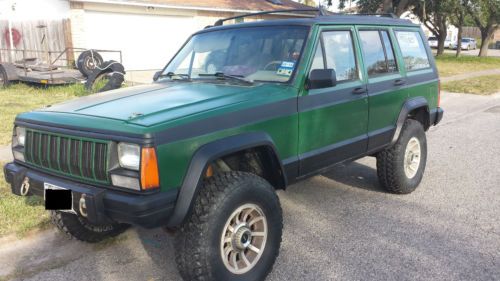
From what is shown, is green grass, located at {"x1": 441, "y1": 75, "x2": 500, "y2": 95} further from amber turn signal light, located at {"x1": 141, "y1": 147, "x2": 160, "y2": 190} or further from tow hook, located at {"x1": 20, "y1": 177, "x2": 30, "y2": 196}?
tow hook, located at {"x1": 20, "y1": 177, "x2": 30, "y2": 196}

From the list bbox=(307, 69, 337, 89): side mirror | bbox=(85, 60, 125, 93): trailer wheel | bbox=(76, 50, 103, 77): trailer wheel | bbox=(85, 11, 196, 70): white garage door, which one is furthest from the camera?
bbox=(85, 11, 196, 70): white garage door

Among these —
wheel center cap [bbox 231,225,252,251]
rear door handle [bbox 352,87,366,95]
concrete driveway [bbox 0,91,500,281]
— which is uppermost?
rear door handle [bbox 352,87,366,95]

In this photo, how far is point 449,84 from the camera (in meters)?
15.8

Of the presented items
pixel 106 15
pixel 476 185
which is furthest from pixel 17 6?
pixel 476 185

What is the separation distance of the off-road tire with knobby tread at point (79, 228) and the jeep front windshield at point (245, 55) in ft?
5.01

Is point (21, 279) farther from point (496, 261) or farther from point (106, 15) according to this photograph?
point (106, 15)

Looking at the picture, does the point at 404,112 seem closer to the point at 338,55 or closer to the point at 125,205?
the point at 338,55

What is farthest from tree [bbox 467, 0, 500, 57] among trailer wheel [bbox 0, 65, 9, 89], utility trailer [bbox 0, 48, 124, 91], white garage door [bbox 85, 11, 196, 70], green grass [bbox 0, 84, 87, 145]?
trailer wheel [bbox 0, 65, 9, 89]

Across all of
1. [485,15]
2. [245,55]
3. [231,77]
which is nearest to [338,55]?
[245,55]

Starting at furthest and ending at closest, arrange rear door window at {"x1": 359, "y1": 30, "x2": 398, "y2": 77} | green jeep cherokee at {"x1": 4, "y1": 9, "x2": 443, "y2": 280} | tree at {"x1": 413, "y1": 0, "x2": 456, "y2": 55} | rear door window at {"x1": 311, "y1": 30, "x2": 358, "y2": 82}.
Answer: tree at {"x1": 413, "y1": 0, "x2": 456, "y2": 55} < rear door window at {"x1": 359, "y1": 30, "x2": 398, "y2": 77} < rear door window at {"x1": 311, "y1": 30, "x2": 358, "y2": 82} < green jeep cherokee at {"x1": 4, "y1": 9, "x2": 443, "y2": 280}

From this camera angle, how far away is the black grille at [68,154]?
278 cm

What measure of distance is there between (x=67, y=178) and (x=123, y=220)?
1.91ft

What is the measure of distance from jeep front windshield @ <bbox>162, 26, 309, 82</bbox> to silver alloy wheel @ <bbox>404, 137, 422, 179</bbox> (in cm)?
210

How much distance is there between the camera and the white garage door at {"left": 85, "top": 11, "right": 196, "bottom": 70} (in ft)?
54.5
